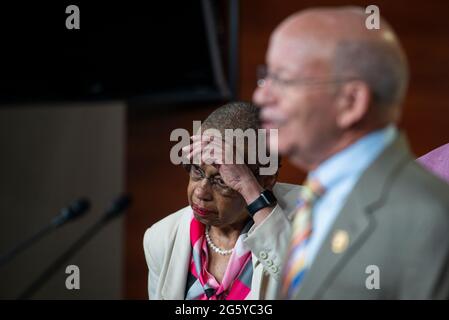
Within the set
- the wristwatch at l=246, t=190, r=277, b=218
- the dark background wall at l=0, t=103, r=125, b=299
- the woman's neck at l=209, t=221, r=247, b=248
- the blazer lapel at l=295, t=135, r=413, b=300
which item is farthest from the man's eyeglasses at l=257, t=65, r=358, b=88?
the dark background wall at l=0, t=103, r=125, b=299

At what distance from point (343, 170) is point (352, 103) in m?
0.10

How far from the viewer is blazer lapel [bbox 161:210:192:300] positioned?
5.47 feet

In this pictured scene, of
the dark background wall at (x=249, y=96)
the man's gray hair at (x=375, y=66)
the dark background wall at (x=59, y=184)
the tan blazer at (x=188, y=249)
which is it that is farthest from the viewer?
the dark background wall at (x=59, y=184)

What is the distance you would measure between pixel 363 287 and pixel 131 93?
2.56 m

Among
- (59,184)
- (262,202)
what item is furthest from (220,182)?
(59,184)

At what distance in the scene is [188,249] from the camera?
1.71 m

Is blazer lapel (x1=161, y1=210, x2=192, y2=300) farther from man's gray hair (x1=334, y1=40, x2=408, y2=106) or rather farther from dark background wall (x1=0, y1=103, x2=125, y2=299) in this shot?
dark background wall (x1=0, y1=103, x2=125, y2=299)

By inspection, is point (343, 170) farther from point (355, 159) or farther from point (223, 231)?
point (223, 231)

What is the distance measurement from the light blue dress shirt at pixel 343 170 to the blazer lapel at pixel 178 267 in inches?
18.1

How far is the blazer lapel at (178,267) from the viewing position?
167 cm

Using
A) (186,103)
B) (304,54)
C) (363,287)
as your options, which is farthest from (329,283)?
(186,103)

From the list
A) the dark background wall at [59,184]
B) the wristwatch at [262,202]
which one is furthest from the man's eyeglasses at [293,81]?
the dark background wall at [59,184]

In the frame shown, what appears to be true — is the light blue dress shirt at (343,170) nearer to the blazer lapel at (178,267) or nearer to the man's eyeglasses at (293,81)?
the man's eyeglasses at (293,81)

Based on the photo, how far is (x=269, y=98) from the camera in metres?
1.26
